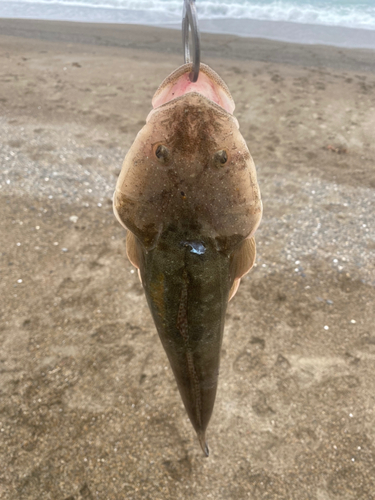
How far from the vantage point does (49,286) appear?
523cm

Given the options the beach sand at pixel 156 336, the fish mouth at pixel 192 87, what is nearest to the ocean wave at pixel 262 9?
the beach sand at pixel 156 336

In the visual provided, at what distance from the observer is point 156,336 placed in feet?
15.5

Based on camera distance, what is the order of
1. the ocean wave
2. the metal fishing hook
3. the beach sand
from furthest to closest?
1. the ocean wave
2. the beach sand
3. the metal fishing hook

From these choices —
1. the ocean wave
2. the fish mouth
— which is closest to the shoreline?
the ocean wave

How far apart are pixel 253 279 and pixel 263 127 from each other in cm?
448

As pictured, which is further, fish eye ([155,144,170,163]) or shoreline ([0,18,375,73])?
shoreline ([0,18,375,73])

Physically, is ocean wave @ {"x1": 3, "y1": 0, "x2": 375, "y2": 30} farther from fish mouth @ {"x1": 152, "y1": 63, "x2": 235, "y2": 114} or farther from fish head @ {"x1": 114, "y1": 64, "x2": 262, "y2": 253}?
fish head @ {"x1": 114, "y1": 64, "x2": 262, "y2": 253}

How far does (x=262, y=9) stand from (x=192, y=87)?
64.4 ft

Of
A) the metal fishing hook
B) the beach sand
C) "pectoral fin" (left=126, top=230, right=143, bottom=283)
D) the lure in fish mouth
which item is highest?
the metal fishing hook

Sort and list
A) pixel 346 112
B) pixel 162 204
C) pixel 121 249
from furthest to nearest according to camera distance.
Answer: pixel 346 112, pixel 121 249, pixel 162 204

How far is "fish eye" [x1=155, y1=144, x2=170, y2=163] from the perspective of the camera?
168 cm

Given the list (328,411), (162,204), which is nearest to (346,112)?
(328,411)

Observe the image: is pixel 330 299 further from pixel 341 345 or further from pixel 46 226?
pixel 46 226

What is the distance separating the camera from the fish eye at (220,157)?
1675 mm
